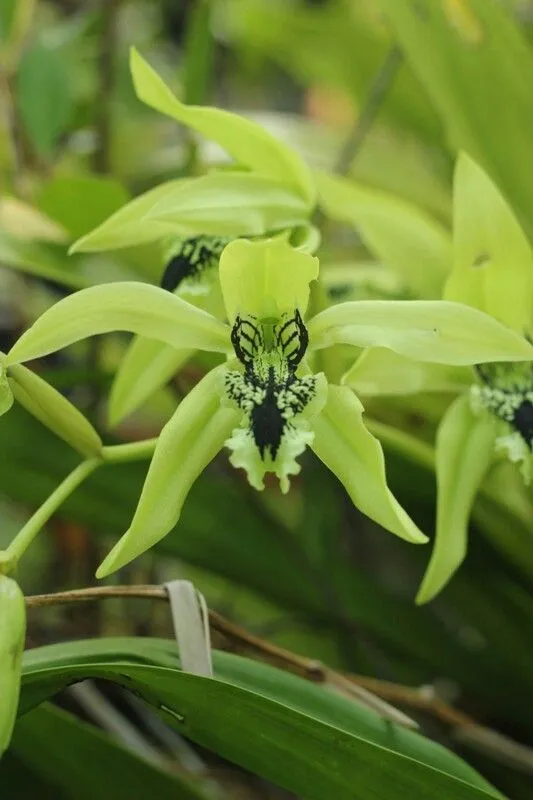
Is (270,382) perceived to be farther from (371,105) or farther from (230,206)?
(371,105)

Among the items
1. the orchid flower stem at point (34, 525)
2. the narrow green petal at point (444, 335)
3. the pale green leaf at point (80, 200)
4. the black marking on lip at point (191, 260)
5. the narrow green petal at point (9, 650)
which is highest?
the pale green leaf at point (80, 200)

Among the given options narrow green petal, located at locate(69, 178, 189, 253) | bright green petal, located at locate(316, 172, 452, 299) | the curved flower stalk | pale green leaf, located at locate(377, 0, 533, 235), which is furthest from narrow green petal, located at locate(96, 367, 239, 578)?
pale green leaf, located at locate(377, 0, 533, 235)

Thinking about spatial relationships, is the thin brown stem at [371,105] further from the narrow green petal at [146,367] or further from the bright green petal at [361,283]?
the narrow green petal at [146,367]

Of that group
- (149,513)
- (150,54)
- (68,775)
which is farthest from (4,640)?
(150,54)

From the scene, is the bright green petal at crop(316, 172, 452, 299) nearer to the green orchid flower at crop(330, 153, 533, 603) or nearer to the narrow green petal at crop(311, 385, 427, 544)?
the green orchid flower at crop(330, 153, 533, 603)

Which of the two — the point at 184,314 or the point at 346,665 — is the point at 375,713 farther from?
the point at 346,665

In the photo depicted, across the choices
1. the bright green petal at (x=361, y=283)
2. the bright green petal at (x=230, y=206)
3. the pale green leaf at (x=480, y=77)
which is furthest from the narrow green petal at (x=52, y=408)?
the pale green leaf at (x=480, y=77)

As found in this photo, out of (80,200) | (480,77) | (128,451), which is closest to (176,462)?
(128,451)
